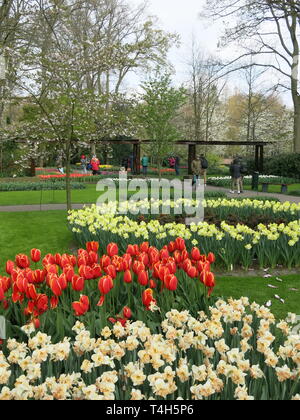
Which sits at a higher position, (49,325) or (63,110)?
(63,110)

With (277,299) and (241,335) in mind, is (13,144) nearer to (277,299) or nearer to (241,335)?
(277,299)

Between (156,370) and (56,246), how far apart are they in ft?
19.6

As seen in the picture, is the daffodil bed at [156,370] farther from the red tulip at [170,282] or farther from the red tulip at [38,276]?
the red tulip at [38,276]

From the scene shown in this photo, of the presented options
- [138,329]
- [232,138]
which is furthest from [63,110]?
[232,138]

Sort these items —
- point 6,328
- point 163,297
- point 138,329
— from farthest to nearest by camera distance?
point 163,297, point 6,328, point 138,329

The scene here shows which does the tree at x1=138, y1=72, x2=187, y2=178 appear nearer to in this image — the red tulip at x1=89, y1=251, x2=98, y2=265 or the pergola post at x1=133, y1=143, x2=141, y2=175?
the pergola post at x1=133, y1=143, x2=141, y2=175

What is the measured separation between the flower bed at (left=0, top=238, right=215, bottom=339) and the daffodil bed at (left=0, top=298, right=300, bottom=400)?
365 mm

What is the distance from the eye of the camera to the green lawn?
5254mm

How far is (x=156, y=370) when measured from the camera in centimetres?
225

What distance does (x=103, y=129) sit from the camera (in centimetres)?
1122

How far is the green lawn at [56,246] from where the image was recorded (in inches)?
207

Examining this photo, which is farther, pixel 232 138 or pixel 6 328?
pixel 232 138

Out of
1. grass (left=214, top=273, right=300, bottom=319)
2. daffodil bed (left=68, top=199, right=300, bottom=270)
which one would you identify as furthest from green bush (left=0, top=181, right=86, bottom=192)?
grass (left=214, top=273, right=300, bottom=319)
